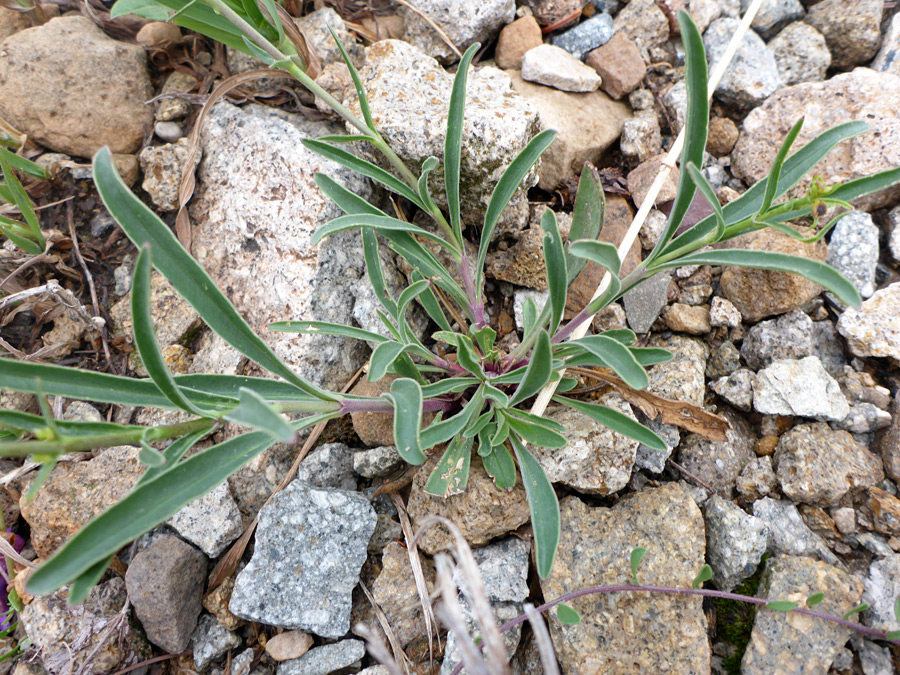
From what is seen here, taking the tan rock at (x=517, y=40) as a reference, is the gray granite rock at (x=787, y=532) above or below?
below

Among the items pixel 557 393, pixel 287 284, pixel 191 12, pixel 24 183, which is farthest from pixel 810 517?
pixel 24 183

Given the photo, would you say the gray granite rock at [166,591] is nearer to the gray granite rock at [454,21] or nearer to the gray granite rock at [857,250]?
the gray granite rock at [454,21]

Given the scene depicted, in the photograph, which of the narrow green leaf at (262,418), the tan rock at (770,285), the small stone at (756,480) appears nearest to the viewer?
the narrow green leaf at (262,418)

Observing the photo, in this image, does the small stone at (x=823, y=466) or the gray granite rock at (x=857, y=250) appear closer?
the small stone at (x=823, y=466)

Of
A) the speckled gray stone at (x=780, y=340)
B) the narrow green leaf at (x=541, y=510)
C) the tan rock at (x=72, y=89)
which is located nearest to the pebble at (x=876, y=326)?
the speckled gray stone at (x=780, y=340)

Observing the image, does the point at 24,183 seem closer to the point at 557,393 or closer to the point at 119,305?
the point at 119,305

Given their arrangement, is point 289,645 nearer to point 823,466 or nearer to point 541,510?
point 541,510

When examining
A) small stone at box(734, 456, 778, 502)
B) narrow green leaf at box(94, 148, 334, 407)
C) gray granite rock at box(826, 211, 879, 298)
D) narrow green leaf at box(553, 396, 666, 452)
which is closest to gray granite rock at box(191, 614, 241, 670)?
narrow green leaf at box(94, 148, 334, 407)
